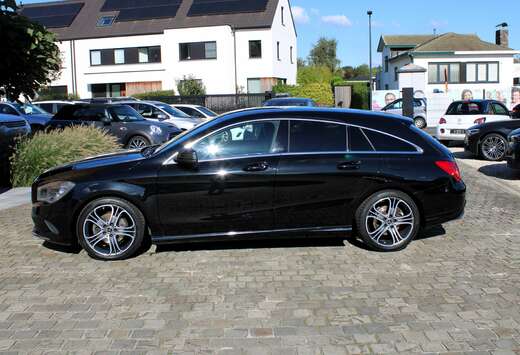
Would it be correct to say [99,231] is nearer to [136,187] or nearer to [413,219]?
[136,187]

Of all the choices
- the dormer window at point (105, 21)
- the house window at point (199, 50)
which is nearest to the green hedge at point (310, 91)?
the house window at point (199, 50)

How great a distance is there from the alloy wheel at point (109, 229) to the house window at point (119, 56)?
41711mm

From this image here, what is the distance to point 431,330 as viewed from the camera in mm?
4285

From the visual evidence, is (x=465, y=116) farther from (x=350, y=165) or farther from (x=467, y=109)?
(x=350, y=165)

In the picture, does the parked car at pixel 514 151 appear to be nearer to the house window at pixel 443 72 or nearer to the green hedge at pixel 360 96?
the green hedge at pixel 360 96

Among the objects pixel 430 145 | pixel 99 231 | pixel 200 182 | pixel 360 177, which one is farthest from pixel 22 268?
pixel 430 145

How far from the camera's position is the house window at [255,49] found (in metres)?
42.8

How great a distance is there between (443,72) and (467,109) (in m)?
27.7

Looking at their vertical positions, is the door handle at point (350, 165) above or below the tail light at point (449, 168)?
above

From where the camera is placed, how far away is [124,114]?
53.0ft

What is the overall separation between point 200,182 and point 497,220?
433 cm

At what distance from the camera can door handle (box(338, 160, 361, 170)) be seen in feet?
20.3

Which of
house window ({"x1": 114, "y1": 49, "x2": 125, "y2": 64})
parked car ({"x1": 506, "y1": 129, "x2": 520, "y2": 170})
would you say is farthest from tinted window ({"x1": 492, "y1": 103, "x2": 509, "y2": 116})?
house window ({"x1": 114, "y1": 49, "x2": 125, "y2": 64})

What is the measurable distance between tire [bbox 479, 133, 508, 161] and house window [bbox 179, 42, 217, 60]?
31363 millimetres
